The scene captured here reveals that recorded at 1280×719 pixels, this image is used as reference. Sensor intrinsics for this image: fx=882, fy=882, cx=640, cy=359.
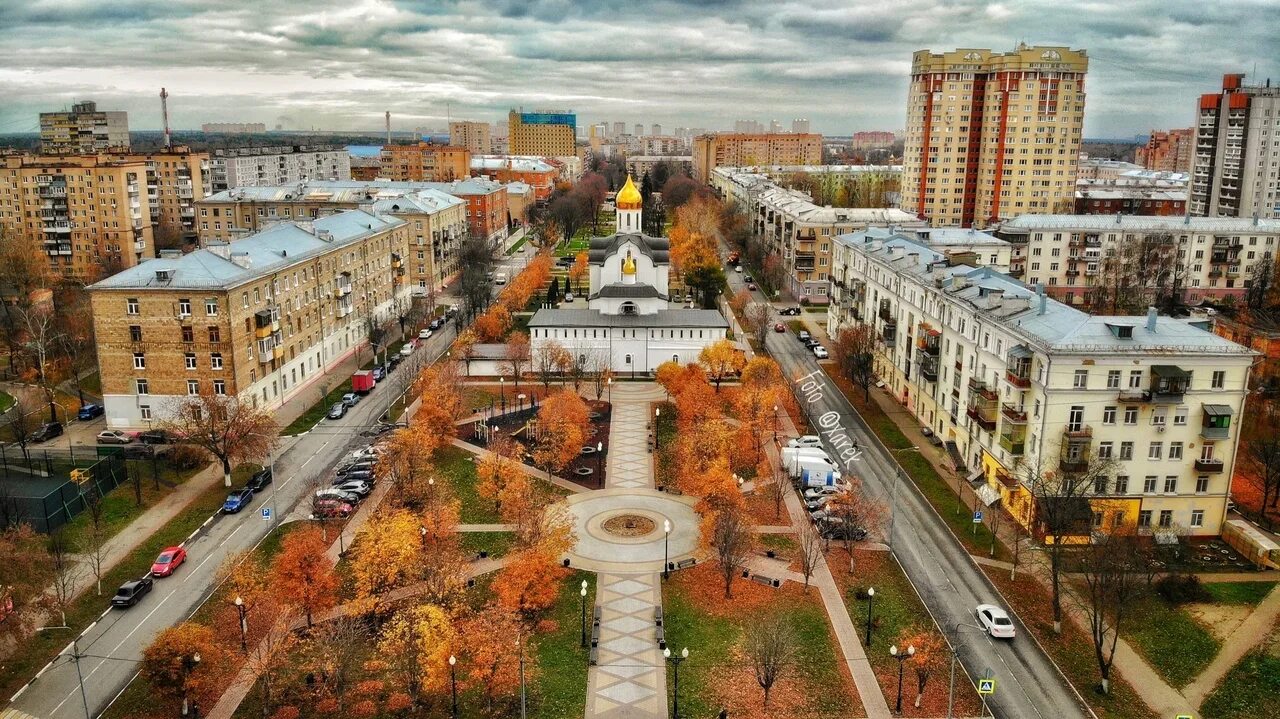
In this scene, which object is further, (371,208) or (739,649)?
(371,208)

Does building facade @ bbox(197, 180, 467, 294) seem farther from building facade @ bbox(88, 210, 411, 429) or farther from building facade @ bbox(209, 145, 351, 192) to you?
building facade @ bbox(88, 210, 411, 429)

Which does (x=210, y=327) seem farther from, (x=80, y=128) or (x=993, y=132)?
(x=80, y=128)

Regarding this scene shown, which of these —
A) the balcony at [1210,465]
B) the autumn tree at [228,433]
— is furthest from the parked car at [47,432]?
the balcony at [1210,465]

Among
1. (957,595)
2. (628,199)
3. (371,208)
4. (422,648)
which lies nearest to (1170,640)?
(957,595)

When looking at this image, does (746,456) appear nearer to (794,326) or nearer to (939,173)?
(794,326)

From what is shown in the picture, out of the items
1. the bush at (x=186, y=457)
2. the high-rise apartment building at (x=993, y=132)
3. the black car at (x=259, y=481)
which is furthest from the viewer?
the high-rise apartment building at (x=993, y=132)

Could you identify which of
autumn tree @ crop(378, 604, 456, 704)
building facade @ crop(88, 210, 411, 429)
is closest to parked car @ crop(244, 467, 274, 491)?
building facade @ crop(88, 210, 411, 429)

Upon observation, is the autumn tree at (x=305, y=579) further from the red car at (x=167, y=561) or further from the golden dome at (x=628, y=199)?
the golden dome at (x=628, y=199)
